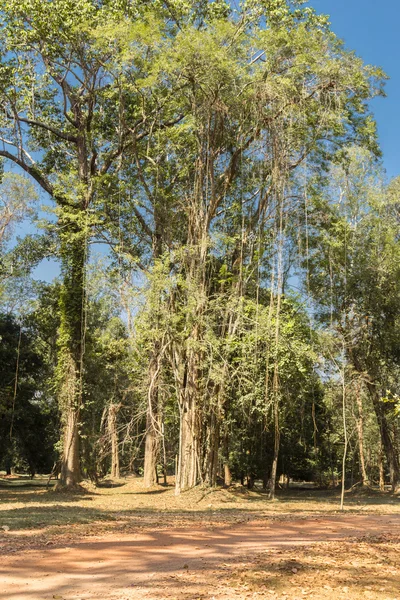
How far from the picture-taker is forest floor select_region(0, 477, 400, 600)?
516cm

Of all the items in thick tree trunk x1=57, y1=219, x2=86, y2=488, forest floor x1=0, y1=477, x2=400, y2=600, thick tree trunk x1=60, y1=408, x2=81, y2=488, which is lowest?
forest floor x1=0, y1=477, x2=400, y2=600

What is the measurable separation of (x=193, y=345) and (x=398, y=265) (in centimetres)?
835

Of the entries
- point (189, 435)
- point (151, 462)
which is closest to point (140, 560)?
point (189, 435)

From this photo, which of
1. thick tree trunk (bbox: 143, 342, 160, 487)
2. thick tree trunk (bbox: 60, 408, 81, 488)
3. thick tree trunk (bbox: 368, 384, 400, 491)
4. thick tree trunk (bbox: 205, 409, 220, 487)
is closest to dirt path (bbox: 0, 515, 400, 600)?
thick tree trunk (bbox: 143, 342, 160, 487)

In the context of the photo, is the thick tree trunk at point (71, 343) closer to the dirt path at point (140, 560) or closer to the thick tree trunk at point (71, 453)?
the thick tree trunk at point (71, 453)

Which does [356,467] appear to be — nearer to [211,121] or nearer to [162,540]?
[211,121]

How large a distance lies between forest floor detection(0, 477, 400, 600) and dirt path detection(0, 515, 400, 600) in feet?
0.03

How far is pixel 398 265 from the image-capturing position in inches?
786

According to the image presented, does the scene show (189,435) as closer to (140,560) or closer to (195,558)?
(195,558)

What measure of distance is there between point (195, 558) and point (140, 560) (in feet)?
2.01

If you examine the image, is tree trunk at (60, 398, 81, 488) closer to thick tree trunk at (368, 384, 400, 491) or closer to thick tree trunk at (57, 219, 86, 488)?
thick tree trunk at (57, 219, 86, 488)

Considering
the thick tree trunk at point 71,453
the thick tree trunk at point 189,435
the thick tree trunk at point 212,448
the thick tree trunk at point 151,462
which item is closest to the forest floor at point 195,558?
the thick tree trunk at point 189,435

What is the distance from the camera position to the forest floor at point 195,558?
16.9 feet

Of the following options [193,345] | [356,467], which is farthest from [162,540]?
[356,467]
